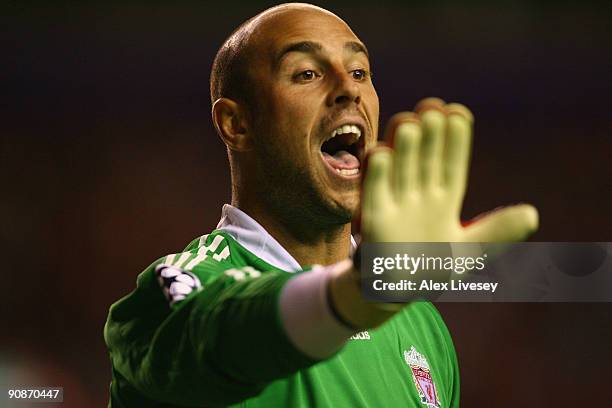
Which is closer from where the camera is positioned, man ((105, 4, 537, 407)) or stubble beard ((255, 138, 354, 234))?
man ((105, 4, 537, 407))

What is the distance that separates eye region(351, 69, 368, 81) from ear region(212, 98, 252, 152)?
0.15 meters

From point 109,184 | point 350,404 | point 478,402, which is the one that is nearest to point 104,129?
point 109,184

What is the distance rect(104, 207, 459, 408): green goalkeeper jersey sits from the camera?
0.84m

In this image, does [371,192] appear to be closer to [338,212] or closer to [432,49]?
[338,212]

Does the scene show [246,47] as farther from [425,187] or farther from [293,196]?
[425,187]

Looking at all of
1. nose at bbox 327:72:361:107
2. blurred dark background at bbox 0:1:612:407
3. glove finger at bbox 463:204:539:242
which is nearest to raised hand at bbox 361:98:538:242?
glove finger at bbox 463:204:539:242

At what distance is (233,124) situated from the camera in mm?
1328

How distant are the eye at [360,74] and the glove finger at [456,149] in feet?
1.59

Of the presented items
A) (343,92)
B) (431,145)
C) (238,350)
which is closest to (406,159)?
(431,145)

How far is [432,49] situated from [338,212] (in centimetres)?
84

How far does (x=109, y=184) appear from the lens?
83.5 inches

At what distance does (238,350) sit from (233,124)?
540 mm

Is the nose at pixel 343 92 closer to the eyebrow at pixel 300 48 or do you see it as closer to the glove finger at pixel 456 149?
the eyebrow at pixel 300 48

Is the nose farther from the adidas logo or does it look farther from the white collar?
the adidas logo
